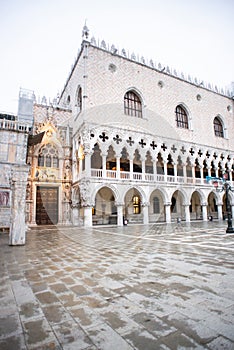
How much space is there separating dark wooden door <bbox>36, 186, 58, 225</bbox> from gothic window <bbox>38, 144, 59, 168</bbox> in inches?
91.2

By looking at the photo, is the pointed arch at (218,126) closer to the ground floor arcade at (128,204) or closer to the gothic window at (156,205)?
the ground floor arcade at (128,204)

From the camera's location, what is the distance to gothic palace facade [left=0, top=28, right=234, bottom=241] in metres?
17.9

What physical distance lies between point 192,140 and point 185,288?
908 inches

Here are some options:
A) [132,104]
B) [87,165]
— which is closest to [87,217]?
[87,165]

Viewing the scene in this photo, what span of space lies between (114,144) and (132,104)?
574 cm

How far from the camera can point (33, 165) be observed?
18750 millimetres

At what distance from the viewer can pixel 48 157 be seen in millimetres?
19844

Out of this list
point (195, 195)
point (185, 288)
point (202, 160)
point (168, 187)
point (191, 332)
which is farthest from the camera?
point (195, 195)

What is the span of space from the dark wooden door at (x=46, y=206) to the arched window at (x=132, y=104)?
10.9 metres

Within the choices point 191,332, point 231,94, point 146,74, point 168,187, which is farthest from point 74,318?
point 231,94

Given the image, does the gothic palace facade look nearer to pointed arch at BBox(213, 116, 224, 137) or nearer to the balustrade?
the balustrade

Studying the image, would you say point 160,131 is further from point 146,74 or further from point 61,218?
Answer: point 61,218

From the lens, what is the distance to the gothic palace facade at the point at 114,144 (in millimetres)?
17906

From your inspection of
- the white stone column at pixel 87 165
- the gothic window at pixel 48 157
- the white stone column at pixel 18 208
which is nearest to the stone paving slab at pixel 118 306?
the white stone column at pixel 18 208
